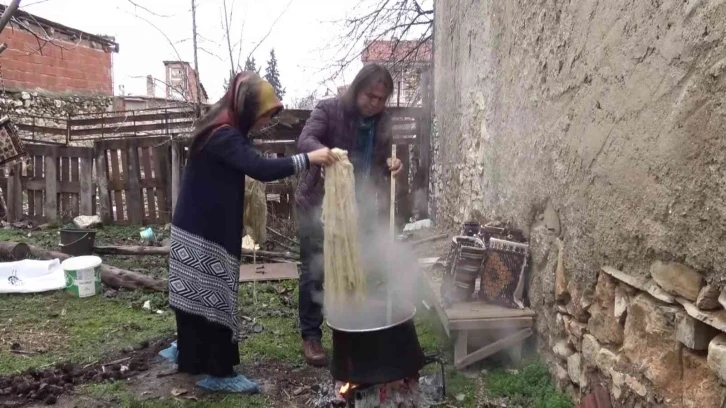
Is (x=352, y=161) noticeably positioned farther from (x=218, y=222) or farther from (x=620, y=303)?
(x=620, y=303)

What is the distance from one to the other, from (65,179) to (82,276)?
16.7 feet

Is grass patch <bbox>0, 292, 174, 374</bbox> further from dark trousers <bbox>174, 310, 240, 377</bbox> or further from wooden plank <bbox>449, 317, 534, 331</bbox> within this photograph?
wooden plank <bbox>449, 317, 534, 331</bbox>

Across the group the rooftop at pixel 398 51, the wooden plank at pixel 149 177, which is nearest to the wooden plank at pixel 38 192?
the wooden plank at pixel 149 177

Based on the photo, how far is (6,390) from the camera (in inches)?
130

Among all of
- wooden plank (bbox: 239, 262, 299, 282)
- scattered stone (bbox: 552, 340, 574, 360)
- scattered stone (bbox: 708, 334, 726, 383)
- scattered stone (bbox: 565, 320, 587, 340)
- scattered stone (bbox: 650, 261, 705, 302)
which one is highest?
scattered stone (bbox: 650, 261, 705, 302)

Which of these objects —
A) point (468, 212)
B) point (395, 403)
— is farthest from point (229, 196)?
point (468, 212)

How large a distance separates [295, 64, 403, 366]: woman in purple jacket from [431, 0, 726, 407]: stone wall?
1.00 meters

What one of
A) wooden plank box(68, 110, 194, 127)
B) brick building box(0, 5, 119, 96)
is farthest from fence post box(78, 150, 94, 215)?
brick building box(0, 5, 119, 96)

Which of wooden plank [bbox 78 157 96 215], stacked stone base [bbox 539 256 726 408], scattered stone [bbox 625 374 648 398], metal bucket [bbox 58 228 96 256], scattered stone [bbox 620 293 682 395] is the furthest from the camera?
wooden plank [bbox 78 157 96 215]

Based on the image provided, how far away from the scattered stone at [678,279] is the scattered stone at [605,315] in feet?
1.30

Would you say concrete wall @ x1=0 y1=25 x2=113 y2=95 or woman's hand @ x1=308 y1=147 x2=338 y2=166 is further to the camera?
concrete wall @ x1=0 y1=25 x2=113 y2=95

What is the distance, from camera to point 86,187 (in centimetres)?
960

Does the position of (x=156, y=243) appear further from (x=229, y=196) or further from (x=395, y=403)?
(x=395, y=403)

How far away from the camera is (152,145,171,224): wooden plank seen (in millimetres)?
9195
